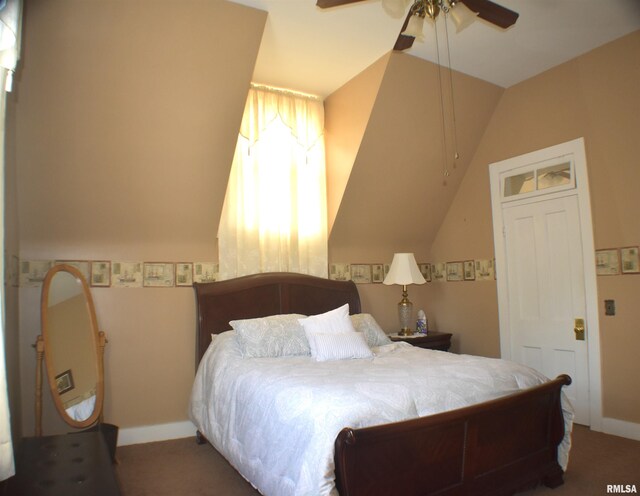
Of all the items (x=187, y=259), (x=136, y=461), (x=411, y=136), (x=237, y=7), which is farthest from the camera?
(x=411, y=136)

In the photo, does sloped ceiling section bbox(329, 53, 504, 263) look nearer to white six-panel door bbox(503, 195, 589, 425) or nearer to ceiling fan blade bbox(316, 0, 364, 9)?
white six-panel door bbox(503, 195, 589, 425)

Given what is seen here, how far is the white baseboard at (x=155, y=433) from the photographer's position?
3364 mm

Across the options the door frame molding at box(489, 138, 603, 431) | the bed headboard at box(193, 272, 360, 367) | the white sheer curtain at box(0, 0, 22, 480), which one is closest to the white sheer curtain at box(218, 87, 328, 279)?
the bed headboard at box(193, 272, 360, 367)

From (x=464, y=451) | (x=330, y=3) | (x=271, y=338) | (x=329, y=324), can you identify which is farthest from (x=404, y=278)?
(x=330, y=3)

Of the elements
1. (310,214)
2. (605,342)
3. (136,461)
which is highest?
(310,214)

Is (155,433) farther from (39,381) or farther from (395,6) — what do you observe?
(395,6)

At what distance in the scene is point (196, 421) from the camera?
3.20 metres

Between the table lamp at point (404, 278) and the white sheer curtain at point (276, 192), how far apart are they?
64cm

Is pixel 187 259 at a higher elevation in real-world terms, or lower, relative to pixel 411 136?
lower

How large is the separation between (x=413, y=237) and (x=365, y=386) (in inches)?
112

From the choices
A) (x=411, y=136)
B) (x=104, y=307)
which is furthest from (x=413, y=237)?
(x=104, y=307)

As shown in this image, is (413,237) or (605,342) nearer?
(605,342)

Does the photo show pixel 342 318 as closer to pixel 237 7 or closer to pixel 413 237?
pixel 413 237

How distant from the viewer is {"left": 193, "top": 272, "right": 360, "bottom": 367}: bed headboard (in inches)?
142
